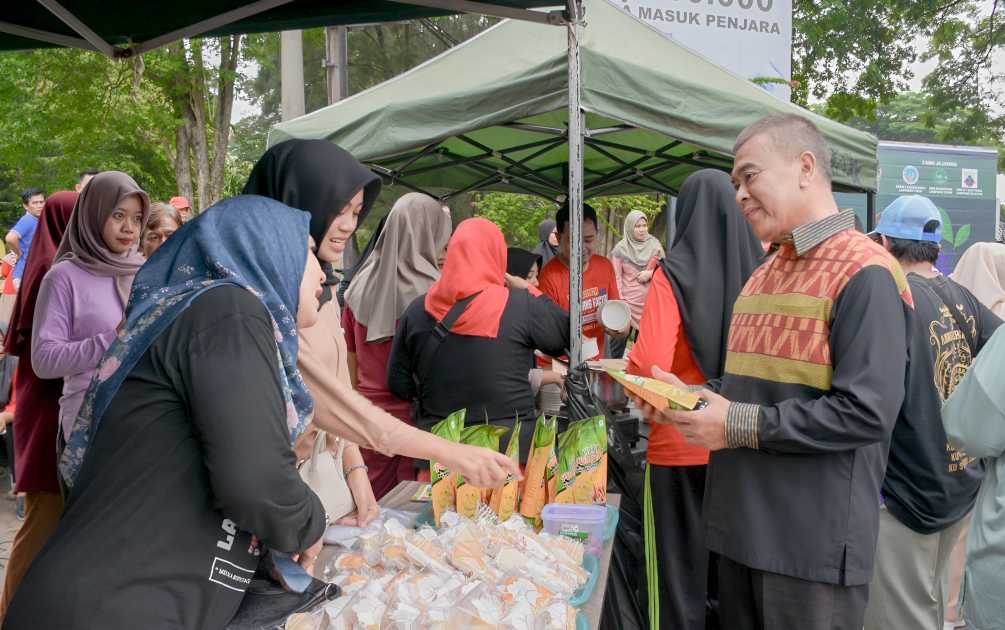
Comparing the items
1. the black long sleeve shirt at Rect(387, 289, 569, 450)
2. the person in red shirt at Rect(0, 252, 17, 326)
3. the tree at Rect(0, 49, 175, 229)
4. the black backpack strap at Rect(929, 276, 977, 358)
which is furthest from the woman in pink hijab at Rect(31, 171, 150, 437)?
the tree at Rect(0, 49, 175, 229)

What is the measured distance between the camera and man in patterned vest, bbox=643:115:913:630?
1982mm

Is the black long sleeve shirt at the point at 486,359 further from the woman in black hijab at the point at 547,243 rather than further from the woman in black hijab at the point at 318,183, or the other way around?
the woman in black hijab at the point at 547,243

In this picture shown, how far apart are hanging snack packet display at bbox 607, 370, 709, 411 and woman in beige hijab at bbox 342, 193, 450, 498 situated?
1900mm

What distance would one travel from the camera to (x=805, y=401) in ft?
6.75

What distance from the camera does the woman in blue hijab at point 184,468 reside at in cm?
136

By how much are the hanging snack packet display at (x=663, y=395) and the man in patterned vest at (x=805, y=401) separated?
0.13 feet

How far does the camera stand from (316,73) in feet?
70.6

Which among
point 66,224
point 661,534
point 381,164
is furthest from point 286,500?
point 381,164

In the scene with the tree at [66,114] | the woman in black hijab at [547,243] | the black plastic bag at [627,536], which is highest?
the tree at [66,114]

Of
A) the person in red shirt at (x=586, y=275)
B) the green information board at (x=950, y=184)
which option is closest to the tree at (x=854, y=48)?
the green information board at (x=950, y=184)

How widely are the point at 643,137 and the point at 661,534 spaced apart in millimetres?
3255

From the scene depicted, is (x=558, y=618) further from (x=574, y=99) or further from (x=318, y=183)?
(x=574, y=99)

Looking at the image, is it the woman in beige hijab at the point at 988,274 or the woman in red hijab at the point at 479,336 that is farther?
the woman in beige hijab at the point at 988,274

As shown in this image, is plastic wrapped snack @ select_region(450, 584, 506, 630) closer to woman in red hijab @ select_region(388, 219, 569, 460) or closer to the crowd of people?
the crowd of people
